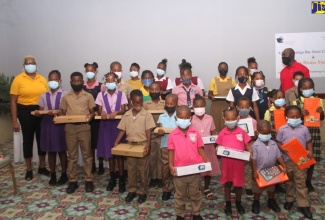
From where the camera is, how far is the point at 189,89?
198 inches

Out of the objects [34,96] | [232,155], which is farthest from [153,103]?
[34,96]

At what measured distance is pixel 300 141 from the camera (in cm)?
384

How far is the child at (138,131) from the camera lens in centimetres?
429

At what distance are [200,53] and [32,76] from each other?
12.7ft

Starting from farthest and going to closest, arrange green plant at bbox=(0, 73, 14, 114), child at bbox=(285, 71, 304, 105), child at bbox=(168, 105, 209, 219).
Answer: green plant at bbox=(0, 73, 14, 114) < child at bbox=(285, 71, 304, 105) < child at bbox=(168, 105, 209, 219)

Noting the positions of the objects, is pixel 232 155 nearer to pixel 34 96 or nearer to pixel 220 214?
pixel 220 214

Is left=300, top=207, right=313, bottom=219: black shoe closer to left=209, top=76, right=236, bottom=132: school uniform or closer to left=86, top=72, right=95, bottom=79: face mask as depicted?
left=209, top=76, right=236, bottom=132: school uniform

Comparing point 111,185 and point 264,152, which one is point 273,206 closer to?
point 264,152

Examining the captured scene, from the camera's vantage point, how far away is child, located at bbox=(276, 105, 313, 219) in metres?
3.79

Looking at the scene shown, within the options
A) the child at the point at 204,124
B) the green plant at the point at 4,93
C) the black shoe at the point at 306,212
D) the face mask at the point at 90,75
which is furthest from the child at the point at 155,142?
the green plant at the point at 4,93

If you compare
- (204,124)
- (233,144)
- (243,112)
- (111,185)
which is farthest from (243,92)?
(111,185)

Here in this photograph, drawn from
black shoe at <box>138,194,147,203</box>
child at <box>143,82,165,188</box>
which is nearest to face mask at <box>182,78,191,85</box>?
child at <box>143,82,165,188</box>

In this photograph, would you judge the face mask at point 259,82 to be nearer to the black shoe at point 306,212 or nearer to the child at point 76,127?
the black shoe at point 306,212

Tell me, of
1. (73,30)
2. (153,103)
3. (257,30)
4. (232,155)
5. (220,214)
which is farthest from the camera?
(73,30)
